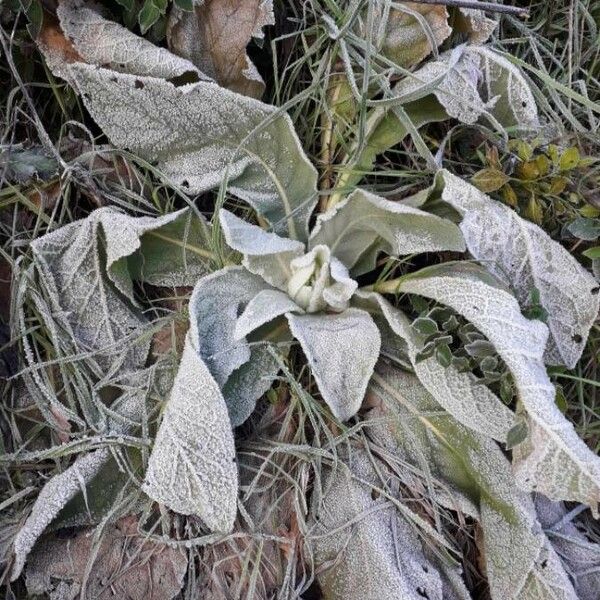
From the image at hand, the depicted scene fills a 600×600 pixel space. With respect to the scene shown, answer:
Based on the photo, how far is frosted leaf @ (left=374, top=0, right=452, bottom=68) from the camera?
3.24 feet

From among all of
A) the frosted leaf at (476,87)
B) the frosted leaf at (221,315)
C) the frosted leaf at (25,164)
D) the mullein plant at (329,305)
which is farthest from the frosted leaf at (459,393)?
the frosted leaf at (25,164)

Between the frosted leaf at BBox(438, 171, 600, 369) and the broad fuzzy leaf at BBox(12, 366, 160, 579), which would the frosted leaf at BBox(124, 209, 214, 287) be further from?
the frosted leaf at BBox(438, 171, 600, 369)

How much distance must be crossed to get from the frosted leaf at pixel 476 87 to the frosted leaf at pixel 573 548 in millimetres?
559

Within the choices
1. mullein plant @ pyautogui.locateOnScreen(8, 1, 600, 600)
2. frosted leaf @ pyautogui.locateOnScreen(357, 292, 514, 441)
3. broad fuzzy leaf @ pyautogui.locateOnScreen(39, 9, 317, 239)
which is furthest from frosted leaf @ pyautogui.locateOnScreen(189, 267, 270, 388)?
frosted leaf @ pyautogui.locateOnScreen(357, 292, 514, 441)

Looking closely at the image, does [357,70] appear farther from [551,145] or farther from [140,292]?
[140,292]

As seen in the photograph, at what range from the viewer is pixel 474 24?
102cm

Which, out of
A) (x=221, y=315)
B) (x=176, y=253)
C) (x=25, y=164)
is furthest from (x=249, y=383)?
(x=25, y=164)

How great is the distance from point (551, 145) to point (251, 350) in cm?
54

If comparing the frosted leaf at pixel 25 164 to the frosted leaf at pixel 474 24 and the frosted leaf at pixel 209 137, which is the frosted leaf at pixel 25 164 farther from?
the frosted leaf at pixel 474 24

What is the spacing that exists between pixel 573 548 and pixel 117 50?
96 cm

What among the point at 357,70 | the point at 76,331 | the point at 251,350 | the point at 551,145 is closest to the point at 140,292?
the point at 76,331

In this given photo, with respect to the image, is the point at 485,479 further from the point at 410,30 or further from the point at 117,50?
the point at 117,50

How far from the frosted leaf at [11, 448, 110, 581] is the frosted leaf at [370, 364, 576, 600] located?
40cm

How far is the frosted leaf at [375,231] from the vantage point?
2.90ft
